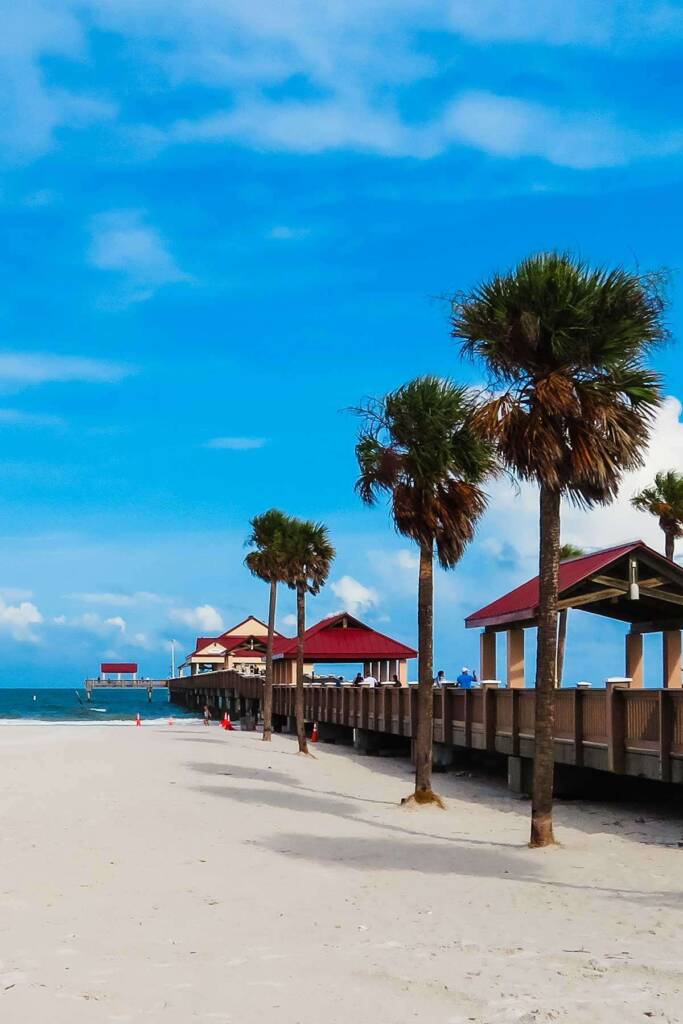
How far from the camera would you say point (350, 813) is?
20156mm

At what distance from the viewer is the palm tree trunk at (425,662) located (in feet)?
69.5

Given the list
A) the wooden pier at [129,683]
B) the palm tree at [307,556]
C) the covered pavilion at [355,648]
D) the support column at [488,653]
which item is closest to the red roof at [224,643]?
the wooden pier at [129,683]

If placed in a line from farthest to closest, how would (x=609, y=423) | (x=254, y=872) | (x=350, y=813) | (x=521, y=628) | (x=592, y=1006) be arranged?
(x=521, y=628)
(x=350, y=813)
(x=609, y=423)
(x=254, y=872)
(x=592, y=1006)

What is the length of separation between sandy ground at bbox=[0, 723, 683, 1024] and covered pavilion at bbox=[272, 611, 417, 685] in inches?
1239

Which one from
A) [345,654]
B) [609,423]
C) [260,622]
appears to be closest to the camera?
[609,423]

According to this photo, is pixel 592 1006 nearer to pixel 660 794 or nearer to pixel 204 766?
pixel 660 794

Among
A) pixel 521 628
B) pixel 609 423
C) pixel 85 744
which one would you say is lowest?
pixel 85 744

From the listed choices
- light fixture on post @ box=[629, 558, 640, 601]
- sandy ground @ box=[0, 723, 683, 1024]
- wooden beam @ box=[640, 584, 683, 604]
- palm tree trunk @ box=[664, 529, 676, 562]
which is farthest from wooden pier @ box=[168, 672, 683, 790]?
palm tree trunk @ box=[664, 529, 676, 562]

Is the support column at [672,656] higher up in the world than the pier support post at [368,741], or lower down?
higher up

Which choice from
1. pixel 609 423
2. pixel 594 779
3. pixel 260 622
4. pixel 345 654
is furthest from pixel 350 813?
pixel 260 622

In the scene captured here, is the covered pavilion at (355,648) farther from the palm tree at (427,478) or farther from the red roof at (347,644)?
the palm tree at (427,478)

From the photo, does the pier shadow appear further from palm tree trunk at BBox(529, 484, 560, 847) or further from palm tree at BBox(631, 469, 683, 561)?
palm tree at BBox(631, 469, 683, 561)

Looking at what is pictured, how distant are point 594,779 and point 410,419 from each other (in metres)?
7.40

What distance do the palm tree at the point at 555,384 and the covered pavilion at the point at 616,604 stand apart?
7.76 meters
